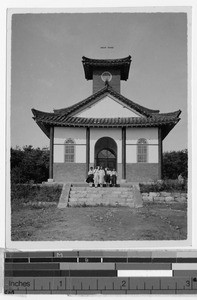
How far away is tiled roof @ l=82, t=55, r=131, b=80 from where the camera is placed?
341cm

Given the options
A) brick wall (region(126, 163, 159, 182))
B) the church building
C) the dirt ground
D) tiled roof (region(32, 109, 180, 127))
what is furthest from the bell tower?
the dirt ground

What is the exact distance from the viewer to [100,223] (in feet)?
11.1

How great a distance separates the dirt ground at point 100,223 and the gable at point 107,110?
0.58 m

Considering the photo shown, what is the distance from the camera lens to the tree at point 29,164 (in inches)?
133

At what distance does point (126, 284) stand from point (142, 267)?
135mm

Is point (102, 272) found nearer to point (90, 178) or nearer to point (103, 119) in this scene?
point (90, 178)

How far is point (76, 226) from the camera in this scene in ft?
11.0

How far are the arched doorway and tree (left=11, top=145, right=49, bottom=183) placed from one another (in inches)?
12.5

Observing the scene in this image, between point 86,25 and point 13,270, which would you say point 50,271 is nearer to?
point 13,270

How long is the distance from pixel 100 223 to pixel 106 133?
22.0 inches

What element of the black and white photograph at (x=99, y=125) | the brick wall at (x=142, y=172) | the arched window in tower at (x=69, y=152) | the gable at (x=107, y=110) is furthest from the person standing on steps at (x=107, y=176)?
the gable at (x=107, y=110)

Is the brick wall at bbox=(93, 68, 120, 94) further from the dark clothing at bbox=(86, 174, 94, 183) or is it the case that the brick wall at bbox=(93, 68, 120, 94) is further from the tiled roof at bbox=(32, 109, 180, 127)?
the dark clothing at bbox=(86, 174, 94, 183)

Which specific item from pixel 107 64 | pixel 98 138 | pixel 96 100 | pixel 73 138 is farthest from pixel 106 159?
pixel 107 64

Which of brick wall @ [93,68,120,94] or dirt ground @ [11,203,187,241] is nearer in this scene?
dirt ground @ [11,203,187,241]
